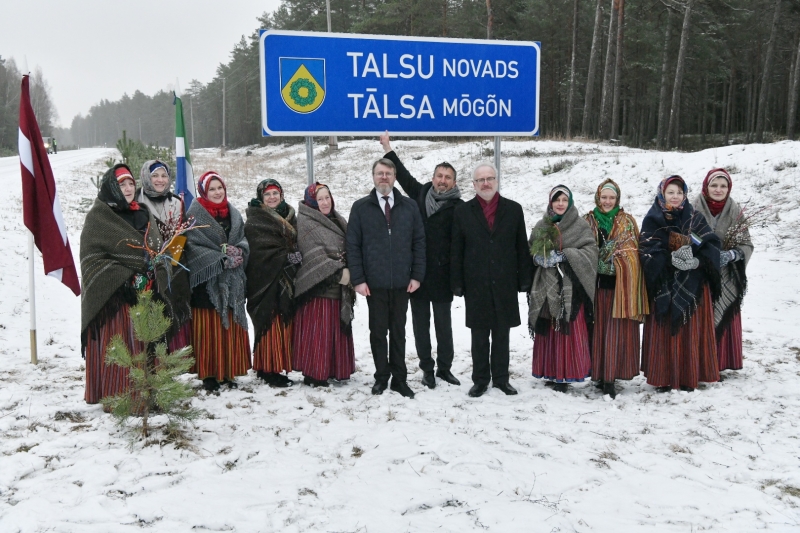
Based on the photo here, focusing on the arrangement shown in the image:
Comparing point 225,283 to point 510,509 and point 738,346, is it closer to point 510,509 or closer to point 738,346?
point 510,509

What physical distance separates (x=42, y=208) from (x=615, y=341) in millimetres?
5100

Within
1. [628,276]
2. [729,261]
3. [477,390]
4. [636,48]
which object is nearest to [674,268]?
A: [628,276]

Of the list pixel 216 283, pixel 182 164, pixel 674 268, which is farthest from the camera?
pixel 182 164

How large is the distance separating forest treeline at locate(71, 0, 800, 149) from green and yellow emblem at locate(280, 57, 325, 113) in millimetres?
18780

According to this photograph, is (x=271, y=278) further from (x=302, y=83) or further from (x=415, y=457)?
(x=415, y=457)

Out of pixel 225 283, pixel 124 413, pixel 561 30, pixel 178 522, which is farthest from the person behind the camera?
pixel 561 30

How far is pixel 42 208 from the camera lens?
4.89 meters

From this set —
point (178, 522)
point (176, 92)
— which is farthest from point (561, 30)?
point (178, 522)

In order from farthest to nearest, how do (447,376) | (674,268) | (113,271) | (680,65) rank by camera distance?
(680,65), (447,376), (674,268), (113,271)

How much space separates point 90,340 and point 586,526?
3.51m

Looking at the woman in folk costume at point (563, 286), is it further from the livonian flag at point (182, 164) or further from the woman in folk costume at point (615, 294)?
the livonian flag at point (182, 164)

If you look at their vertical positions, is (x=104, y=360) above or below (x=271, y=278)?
below

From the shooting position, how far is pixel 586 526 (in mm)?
2666

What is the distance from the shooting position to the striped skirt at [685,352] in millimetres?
4574
